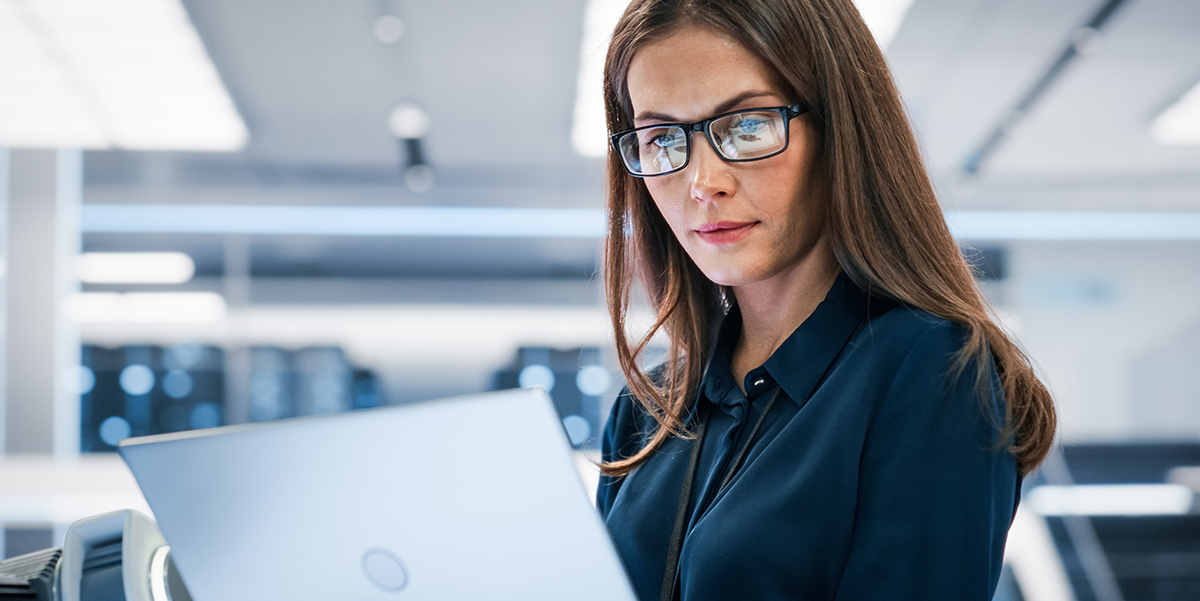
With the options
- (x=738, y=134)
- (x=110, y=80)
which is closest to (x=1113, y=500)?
(x=738, y=134)

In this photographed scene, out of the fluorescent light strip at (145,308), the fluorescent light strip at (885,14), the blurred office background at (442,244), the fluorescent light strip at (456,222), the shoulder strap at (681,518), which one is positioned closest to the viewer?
the shoulder strap at (681,518)

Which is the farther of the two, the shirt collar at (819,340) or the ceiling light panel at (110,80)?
the ceiling light panel at (110,80)

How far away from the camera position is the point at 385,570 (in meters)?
0.65

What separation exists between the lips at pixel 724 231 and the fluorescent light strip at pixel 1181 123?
3620 millimetres

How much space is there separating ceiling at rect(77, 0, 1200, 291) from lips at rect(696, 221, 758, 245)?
87.1 inches

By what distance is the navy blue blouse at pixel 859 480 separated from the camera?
773 mm

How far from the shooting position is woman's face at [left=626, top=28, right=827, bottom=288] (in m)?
1.00

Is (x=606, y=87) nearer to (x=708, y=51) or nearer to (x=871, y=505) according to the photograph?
(x=708, y=51)

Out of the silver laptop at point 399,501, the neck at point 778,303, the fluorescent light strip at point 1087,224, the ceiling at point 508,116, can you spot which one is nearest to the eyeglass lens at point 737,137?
the neck at point 778,303

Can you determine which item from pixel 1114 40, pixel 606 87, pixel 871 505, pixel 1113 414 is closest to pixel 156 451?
pixel 871 505

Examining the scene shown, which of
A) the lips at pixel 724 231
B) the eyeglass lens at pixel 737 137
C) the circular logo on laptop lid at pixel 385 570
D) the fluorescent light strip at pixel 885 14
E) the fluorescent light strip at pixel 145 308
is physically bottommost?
the fluorescent light strip at pixel 145 308

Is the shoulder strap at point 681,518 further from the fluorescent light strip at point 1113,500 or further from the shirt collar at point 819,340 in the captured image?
the fluorescent light strip at point 1113,500

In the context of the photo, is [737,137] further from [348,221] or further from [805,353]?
[348,221]

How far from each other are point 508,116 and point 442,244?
2.38 ft
